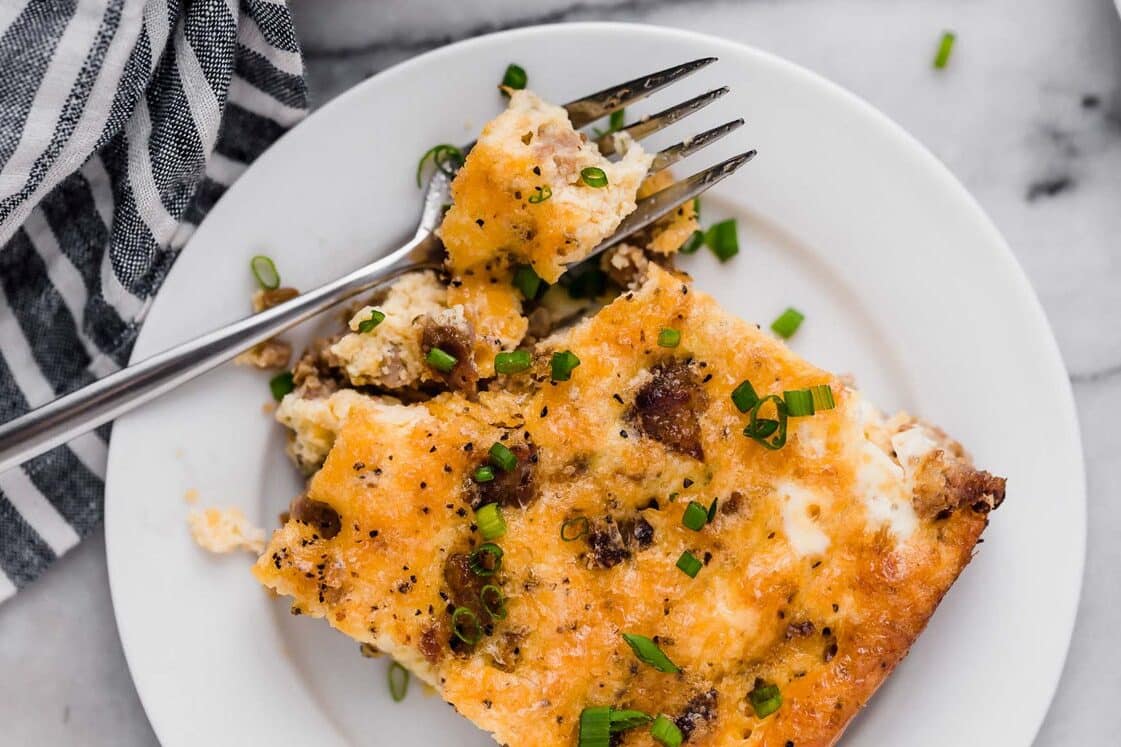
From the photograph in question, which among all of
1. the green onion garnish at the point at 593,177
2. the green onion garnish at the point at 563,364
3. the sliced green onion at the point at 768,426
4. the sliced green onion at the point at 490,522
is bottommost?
the sliced green onion at the point at 490,522

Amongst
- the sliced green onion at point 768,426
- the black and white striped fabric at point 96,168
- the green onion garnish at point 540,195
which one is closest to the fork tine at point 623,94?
the green onion garnish at point 540,195

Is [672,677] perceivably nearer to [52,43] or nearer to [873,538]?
[873,538]

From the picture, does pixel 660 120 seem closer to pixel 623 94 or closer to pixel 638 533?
pixel 623 94

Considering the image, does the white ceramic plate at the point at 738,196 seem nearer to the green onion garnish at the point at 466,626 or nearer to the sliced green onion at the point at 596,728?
the green onion garnish at the point at 466,626

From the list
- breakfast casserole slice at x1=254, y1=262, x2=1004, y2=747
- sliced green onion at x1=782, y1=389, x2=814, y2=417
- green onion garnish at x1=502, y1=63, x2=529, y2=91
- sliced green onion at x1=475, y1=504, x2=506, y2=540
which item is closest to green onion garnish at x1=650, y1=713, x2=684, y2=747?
breakfast casserole slice at x1=254, y1=262, x2=1004, y2=747

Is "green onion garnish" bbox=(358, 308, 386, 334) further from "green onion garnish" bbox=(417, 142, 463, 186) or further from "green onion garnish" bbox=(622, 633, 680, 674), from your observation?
"green onion garnish" bbox=(622, 633, 680, 674)

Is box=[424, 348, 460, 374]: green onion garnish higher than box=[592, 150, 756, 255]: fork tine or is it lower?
lower

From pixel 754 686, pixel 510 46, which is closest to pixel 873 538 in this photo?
pixel 754 686
